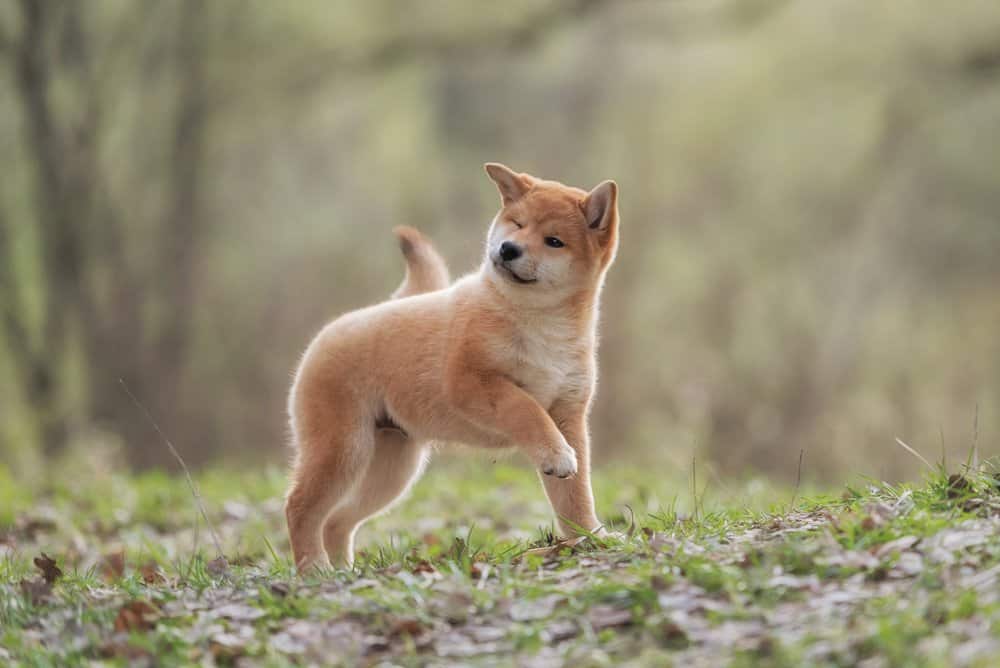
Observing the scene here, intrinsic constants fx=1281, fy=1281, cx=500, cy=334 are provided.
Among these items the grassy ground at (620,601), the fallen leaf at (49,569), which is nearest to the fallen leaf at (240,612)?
the grassy ground at (620,601)

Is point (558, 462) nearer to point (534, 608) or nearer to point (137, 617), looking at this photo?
point (534, 608)

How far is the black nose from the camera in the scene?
18.1ft

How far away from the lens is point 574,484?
5.60m

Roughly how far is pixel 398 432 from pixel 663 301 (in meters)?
14.5

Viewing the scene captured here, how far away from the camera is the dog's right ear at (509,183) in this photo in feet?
19.3

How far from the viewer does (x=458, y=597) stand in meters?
4.41

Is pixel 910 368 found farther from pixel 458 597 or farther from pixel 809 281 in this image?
pixel 458 597

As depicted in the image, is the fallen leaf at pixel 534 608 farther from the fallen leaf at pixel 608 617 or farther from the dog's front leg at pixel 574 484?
the dog's front leg at pixel 574 484

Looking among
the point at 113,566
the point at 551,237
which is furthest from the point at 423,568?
the point at 113,566

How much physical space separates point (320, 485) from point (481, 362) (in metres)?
0.91

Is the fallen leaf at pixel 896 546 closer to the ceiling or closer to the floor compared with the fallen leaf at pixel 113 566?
closer to the ceiling

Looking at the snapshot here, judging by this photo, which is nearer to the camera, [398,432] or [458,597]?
[458,597]

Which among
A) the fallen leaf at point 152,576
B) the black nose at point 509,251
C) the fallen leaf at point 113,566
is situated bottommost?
the fallen leaf at point 113,566

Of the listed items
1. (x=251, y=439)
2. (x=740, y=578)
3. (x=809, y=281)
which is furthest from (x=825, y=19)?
(x=740, y=578)
